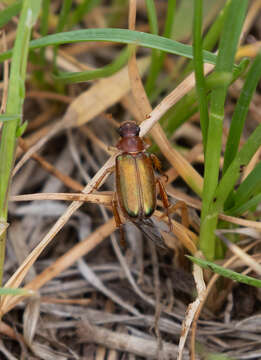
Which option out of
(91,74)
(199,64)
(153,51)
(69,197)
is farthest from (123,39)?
(69,197)

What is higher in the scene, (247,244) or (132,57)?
(132,57)

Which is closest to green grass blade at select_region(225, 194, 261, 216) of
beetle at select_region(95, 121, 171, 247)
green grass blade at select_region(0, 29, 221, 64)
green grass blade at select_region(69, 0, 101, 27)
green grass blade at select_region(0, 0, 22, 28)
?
beetle at select_region(95, 121, 171, 247)

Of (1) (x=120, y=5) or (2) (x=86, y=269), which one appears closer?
(2) (x=86, y=269)

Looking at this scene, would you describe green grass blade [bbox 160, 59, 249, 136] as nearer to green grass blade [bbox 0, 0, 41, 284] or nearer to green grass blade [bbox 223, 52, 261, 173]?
green grass blade [bbox 223, 52, 261, 173]

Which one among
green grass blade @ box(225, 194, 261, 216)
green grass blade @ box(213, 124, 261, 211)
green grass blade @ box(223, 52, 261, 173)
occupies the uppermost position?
green grass blade @ box(223, 52, 261, 173)

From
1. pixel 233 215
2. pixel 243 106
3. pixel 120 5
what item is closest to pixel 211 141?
pixel 243 106

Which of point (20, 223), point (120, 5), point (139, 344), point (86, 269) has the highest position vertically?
point (120, 5)

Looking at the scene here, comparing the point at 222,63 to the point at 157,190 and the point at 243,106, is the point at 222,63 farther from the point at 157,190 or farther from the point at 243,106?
the point at 157,190

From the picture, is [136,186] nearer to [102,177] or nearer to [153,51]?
[102,177]
